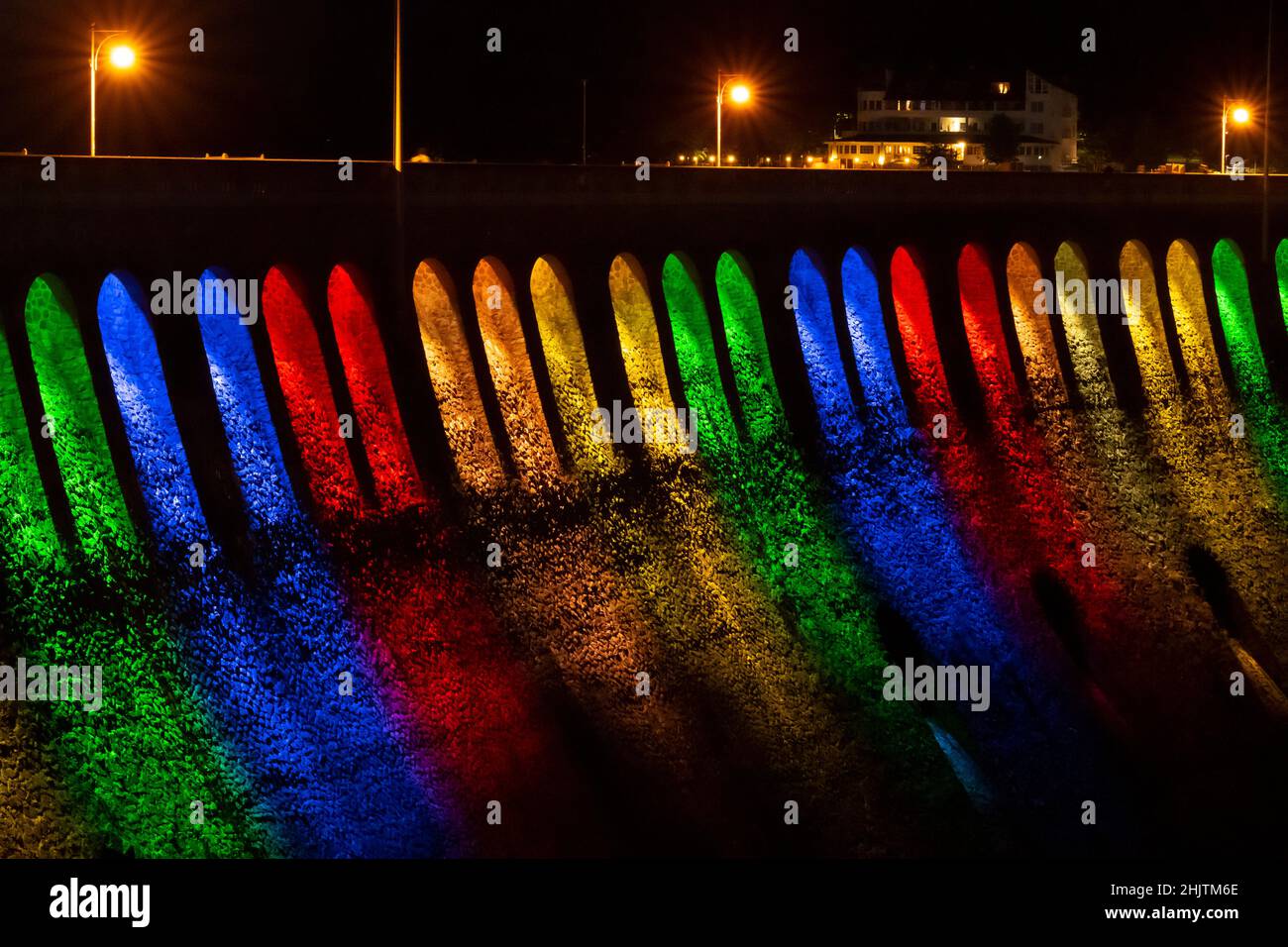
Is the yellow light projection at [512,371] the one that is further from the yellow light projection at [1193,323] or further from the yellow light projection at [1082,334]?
the yellow light projection at [1193,323]

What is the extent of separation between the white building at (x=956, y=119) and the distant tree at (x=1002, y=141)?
591 millimetres

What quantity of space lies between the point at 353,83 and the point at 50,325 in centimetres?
1760

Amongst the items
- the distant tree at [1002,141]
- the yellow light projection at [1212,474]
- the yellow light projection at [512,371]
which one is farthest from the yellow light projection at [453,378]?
the distant tree at [1002,141]

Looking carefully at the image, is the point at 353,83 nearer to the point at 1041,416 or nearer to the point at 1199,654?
the point at 1041,416

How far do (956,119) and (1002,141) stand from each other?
7.76 metres

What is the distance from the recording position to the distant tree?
61344mm

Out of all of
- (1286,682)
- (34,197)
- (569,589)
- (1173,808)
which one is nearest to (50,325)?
(34,197)

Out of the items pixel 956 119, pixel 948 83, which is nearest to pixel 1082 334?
pixel 948 83

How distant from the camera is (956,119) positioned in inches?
2707

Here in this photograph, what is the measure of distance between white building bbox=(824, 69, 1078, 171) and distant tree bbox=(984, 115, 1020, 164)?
1.94 ft

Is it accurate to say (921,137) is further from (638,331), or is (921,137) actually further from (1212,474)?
(638,331)

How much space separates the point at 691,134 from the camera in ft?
148

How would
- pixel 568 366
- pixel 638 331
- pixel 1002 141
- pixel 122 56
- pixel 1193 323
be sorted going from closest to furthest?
pixel 122 56
pixel 568 366
pixel 638 331
pixel 1193 323
pixel 1002 141

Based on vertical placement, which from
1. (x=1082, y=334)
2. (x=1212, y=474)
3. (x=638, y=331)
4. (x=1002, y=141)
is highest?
(x=1002, y=141)
